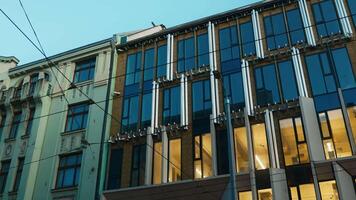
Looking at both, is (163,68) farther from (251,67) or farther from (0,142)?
(0,142)

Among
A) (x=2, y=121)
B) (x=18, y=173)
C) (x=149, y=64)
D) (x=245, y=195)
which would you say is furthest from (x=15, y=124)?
(x=245, y=195)

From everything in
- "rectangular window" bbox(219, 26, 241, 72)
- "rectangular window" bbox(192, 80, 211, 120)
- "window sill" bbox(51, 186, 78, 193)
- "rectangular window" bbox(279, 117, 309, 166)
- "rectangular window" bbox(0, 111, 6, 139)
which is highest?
"rectangular window" bbox(219, 26, 241, 72)

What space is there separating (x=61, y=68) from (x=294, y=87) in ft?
56.6

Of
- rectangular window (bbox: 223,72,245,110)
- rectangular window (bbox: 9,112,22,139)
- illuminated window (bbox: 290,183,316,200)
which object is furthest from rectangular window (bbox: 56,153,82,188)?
illuminated window (bbox: 290,183,316,200)

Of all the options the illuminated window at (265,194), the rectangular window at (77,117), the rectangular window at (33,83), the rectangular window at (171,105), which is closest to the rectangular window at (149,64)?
the rectangular window at (171,105)

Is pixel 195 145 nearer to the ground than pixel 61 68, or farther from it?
nearer to the ground

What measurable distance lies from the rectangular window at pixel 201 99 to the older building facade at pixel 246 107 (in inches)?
2.5

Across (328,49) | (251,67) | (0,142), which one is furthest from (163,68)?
(0,142)

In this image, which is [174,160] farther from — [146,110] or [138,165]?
[146,110]

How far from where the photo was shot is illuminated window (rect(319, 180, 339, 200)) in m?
18.0

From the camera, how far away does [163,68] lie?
1021 inches

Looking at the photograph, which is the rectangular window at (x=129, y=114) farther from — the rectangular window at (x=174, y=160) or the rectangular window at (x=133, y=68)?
the rectangular window at (x=174, y=160)

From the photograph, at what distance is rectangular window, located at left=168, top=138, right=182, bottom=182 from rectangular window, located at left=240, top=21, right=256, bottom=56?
6.67m

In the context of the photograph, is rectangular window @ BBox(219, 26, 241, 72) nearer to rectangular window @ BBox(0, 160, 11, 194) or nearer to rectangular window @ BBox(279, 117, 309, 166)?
rectangular window @ BBox(279, 117, 309, 166)
